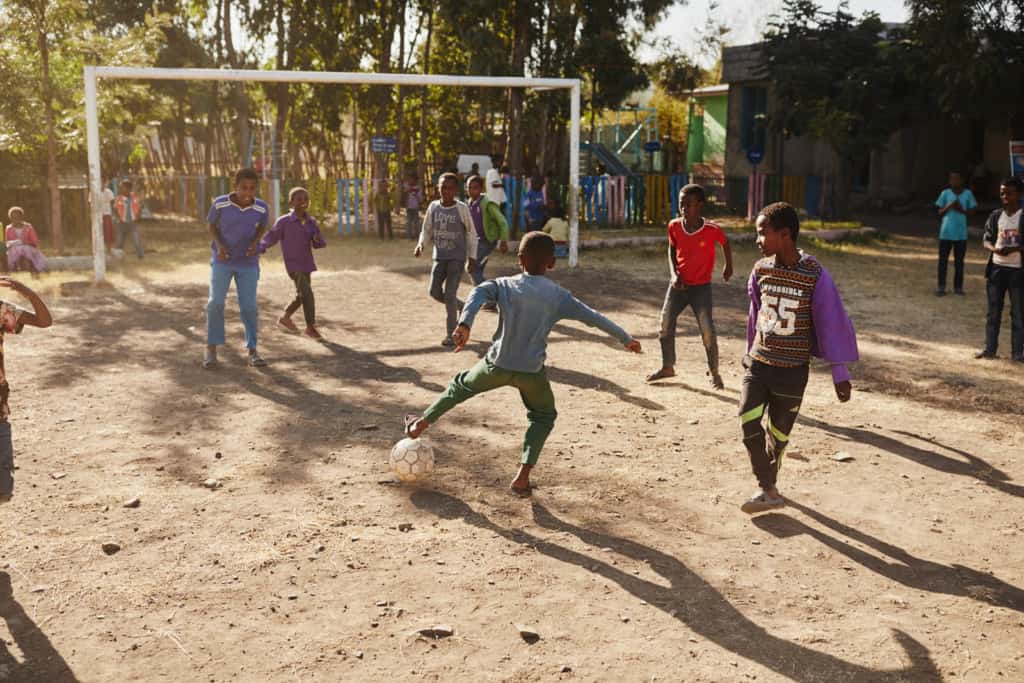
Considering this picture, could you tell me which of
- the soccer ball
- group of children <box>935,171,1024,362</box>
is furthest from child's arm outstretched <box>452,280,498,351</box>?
group of children <box>935,171,1024,362</box>

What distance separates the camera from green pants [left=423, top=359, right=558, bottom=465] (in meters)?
5.82

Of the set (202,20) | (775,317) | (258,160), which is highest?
(202,20)

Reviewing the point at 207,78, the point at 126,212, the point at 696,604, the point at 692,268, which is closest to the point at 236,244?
the point at 692,268

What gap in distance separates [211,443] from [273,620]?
2930 mm

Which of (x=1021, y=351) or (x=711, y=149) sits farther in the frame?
(x=711, y=149)

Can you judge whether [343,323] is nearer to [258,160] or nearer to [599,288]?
[599,288]

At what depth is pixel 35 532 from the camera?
5.40 m

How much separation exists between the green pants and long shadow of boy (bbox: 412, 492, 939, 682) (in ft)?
1.28

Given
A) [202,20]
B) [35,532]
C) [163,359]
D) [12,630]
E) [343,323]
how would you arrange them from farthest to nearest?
[202,20] < [343,323] < [163,359] < [35,532] < [12,630]

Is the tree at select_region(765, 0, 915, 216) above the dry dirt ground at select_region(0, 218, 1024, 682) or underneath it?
above

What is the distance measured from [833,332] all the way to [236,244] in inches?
224

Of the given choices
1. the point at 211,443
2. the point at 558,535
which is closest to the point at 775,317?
the point at 558,535

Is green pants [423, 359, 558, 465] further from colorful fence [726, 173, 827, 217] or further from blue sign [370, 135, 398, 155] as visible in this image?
colorful fence [726, 173, 827, 217]

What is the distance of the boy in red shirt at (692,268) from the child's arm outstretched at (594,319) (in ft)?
9.35
